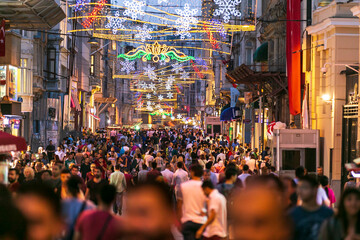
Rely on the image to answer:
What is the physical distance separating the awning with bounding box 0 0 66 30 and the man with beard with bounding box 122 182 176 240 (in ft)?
73.2

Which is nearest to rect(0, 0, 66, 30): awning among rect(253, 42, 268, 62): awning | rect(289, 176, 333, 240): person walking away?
rect(253, 42, 268, 62): awning

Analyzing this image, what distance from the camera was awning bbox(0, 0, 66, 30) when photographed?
85.0 ft

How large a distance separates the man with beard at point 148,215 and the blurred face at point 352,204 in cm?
284

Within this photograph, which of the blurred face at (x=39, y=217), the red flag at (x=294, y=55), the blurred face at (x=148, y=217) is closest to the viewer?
the blurred face at (x=148, y=217)

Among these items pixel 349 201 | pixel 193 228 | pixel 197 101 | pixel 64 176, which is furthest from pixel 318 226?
pixel 197 101

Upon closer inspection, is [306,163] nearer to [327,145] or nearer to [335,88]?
[327,145]

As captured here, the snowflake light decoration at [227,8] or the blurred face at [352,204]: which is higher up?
the snowflake light decoration at [227,8]

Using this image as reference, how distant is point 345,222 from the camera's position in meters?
6.29

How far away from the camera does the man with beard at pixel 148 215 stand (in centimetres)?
378

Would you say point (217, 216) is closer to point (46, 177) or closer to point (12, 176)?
point (46, 177)

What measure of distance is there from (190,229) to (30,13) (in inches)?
738

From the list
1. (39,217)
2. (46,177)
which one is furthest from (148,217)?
(46,177)

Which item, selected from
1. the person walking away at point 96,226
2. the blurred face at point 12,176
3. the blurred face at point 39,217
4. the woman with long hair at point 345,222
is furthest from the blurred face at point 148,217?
the blurred face at point 12,176

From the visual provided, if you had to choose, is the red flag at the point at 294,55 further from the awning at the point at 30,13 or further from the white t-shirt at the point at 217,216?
the white t-shirt at the point at 217,216
